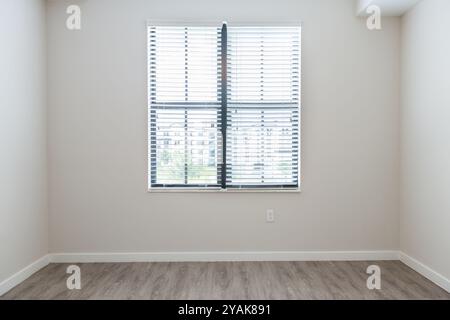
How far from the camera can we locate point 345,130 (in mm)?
3566

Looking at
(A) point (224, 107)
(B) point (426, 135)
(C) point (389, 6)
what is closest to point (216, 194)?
(A) point (224, 107)

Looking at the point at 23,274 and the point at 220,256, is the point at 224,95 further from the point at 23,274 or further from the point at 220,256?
the point at 23,274

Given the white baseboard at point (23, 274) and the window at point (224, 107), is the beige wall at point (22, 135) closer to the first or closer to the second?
the white baseboard at point (23, 274)

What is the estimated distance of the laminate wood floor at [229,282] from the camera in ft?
9.03

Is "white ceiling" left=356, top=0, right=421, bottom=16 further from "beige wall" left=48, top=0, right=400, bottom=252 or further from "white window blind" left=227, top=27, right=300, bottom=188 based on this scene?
"white window blind" left=227, top=27, right=300, bottom=188

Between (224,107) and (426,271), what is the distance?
7.99ft

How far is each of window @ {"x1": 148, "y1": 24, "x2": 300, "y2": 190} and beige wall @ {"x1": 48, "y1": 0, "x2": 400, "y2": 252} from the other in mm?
124

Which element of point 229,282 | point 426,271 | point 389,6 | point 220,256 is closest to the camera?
point 229,282

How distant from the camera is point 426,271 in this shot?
10.2 ft

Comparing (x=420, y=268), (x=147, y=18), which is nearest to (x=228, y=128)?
(x=147, y=18)

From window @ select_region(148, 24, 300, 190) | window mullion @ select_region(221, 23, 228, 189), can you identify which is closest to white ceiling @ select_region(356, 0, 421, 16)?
window @ select_region(148, 24, 300, 190)

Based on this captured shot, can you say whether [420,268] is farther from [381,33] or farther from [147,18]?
[147,18]

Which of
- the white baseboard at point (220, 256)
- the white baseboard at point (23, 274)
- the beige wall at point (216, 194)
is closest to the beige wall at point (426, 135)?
the beige wall at point (216, 194)

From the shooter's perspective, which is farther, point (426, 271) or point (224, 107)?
point (224, 107)
